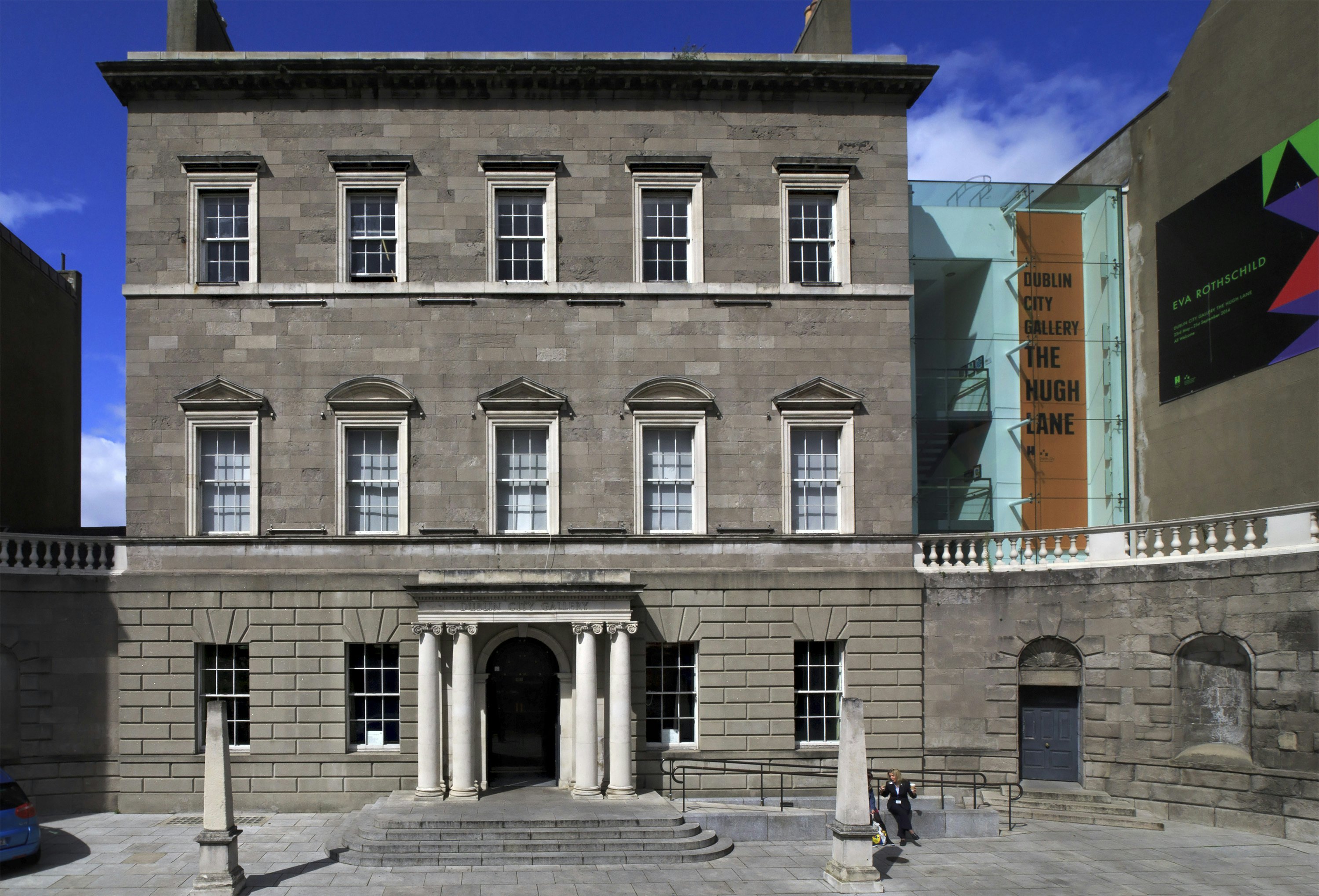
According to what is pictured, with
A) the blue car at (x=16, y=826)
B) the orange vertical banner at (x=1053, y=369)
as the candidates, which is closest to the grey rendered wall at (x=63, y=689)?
the blue car at (x=16, y=826)

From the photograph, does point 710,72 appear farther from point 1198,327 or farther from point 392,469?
point 1198,327

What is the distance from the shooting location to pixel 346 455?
1891cm

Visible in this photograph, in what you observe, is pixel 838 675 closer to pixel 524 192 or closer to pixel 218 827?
pixel 218 827

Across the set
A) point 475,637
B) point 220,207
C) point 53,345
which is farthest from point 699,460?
point 53,345

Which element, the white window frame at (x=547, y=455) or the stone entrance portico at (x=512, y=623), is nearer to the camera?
the stone entrance portico at (x=512, y=623)

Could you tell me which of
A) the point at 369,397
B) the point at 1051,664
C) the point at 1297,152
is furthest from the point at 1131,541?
the point at 369,397

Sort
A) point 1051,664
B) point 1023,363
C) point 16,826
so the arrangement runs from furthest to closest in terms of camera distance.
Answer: point 1023,363 < point 1051,664 < point 16,826

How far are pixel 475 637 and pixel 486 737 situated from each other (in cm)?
206

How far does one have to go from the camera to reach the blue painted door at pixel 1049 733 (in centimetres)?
1917

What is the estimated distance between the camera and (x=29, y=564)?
61.1ft

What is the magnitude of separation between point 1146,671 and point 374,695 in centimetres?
1542

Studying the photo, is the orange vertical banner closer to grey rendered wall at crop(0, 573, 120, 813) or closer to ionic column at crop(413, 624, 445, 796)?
ionic column at crop(413, 624, 445, 796)

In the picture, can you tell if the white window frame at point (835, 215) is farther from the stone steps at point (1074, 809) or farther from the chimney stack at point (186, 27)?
the chimney stack at point (186, 27)

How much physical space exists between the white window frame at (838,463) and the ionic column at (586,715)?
15.5ft
